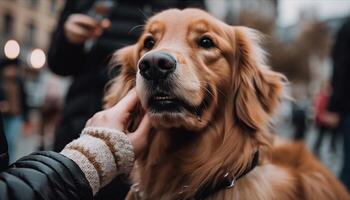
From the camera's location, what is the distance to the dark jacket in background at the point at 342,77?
4.32m

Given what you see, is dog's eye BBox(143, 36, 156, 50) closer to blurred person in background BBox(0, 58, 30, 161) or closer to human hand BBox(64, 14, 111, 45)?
human hand BBox(64, 14, 111, 45)

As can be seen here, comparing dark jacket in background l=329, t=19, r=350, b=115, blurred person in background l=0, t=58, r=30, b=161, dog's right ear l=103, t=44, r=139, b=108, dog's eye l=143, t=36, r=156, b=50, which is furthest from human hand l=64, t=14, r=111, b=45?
blurred person in background l=0, t=58, r=30, b=161

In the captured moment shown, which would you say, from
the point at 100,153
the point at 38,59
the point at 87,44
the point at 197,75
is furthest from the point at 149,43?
the point at 38,59

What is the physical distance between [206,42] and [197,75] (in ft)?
0.88

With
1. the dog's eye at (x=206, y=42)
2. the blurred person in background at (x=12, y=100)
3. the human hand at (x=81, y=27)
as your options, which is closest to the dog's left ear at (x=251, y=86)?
the dog's eye at (x=206, y=42)

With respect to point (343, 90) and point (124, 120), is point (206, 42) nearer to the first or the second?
point (124, 120)

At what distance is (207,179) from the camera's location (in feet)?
7.76

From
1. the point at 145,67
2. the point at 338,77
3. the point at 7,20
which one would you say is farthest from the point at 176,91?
the point at 7,20

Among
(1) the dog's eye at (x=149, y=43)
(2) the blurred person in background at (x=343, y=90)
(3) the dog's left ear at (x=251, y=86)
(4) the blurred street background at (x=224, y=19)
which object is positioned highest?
(1) the dog's eye at (x=149, y=43)

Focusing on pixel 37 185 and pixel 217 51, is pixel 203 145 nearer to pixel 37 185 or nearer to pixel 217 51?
pixel 217 51

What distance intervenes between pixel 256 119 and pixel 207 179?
417mm

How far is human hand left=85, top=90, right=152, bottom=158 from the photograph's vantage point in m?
1.97

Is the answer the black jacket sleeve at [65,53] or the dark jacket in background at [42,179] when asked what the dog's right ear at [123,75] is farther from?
the dark jacket in background at [42,179]

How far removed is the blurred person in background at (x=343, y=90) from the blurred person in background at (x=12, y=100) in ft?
17.1
